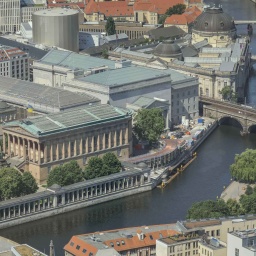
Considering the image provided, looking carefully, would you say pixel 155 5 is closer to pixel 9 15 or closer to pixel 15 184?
pixel 9 15

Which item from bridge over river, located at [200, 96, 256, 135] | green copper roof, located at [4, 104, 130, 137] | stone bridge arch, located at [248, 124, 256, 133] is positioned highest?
green copper roof, located at [4, 104, 130, 137]

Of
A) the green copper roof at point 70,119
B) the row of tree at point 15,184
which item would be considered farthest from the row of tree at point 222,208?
the green copper roof at point 70,119

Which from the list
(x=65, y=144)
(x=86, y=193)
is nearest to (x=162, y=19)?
(x=65, y=144)

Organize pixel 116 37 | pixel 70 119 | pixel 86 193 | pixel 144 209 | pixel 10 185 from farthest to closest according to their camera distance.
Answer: pixel 116 37, pixel 70 119, pixel 86 193, pixel 144 209, pixel 10 185

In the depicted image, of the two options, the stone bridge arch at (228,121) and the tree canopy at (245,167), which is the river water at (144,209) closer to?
the tree canopy at (245,167)

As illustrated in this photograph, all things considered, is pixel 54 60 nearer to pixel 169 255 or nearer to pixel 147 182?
pixel 147 182

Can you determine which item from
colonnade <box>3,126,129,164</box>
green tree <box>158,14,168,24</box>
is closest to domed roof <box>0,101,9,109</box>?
colonnade <box>3,126,129,164</box>

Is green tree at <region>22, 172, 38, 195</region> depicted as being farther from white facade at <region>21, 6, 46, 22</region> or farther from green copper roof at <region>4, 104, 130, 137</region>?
white facade at <region>21, 6, 46, 22</region>
